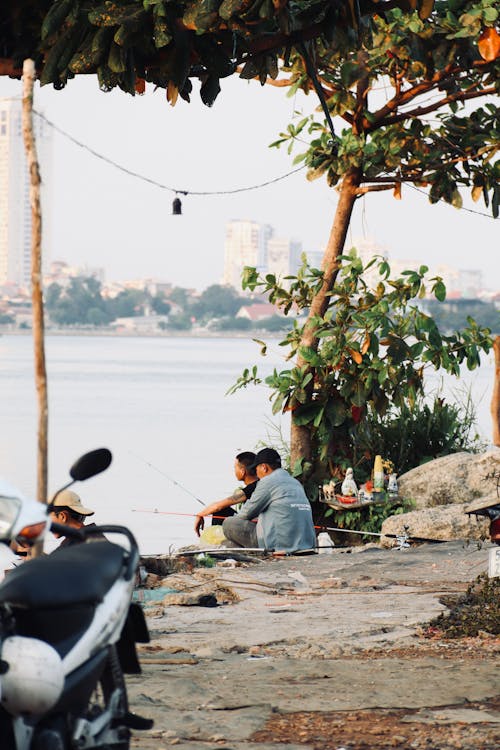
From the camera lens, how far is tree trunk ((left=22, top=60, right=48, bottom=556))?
9.01 m

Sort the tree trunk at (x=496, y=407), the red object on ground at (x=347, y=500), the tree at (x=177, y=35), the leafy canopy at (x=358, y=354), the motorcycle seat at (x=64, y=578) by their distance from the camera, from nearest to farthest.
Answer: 1. the motorcycle seat at (x=64, y=578)
2. the tree at (x=177, y=35)
3. the red object on ground at (x=347, y=500)
4. the leafy canopy at (x=358, y=354)
5. the tree trunk at (x=496, y=407)

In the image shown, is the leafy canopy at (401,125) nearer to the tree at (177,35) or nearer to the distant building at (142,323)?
the tree at (177,35)

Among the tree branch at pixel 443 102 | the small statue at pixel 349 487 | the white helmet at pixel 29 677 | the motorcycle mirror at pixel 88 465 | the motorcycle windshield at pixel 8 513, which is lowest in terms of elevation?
the small statue at pixel 349 487

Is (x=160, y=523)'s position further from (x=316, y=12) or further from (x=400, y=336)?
(x=316, y=12)

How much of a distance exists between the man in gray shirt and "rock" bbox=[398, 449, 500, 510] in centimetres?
230

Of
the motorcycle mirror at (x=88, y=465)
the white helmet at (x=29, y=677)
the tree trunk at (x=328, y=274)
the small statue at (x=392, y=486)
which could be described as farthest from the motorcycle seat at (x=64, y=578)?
the tree trunk at (x=328, y=274)

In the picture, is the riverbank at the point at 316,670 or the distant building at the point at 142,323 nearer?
the riverbank at the point at 316,670

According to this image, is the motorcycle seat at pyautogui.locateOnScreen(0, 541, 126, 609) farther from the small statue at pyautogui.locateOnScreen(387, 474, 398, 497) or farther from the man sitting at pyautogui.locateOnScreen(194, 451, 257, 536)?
the small statue at pyautogui.locateOnScreen(387, 474, 398, 497)

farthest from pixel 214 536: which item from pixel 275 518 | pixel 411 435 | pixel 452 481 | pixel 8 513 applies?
pixel 8 513

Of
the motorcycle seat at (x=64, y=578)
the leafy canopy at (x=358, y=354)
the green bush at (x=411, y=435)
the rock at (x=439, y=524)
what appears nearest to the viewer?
the motorcycle seat at (x=64, y=578)

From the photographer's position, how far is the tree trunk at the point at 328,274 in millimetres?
14297

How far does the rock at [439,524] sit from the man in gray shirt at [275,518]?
1.21 metres

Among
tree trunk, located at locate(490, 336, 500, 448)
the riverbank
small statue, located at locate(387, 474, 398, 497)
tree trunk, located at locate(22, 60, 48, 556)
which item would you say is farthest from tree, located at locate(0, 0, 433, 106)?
tree trunk, located at locate(490, 336, 500, 448)

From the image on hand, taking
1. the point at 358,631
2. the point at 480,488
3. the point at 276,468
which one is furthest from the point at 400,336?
the point at 358,631
